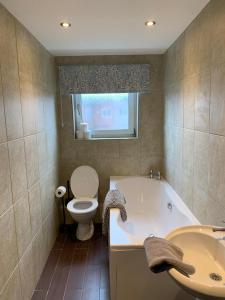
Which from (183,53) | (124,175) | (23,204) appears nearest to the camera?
(23,204)

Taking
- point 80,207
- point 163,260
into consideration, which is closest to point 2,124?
point 163,260

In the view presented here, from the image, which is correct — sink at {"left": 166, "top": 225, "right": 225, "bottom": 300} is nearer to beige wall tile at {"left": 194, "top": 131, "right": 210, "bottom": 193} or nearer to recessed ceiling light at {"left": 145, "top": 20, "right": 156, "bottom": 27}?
beige wall tile at {"left": 194, "top": 131, "right": 210, "bottom": 193}

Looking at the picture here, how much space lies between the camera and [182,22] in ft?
6.57

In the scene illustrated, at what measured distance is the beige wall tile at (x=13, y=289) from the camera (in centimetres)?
156

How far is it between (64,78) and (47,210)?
66.8 inches

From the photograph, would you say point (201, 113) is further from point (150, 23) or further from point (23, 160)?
point (23, 160)

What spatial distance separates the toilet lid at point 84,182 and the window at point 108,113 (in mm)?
567

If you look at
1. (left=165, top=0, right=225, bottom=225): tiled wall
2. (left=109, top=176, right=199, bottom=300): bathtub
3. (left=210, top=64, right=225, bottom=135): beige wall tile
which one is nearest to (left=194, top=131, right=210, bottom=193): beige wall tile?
(left=165, top=0, right=225, bottom=225): tiled wall

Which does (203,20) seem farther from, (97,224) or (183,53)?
(97,224)

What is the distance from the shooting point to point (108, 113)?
3373 millimetres

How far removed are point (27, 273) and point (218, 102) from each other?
6.61ft

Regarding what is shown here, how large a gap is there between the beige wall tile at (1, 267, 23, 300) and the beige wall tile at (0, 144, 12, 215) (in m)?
0.52

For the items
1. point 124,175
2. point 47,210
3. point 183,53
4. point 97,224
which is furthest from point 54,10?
point 97,224

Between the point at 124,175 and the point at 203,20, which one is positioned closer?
the point at 203,20
